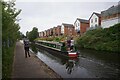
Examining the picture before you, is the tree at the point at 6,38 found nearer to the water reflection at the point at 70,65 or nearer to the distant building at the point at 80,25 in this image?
the water reflection at the point at 70,65

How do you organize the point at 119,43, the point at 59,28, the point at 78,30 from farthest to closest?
the point at 59,28
the point at 78,30
the point at 119,43

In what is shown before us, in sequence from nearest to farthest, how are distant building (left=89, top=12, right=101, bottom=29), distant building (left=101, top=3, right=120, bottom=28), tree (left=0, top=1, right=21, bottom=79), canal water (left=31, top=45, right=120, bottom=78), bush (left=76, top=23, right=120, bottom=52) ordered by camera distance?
tree (left=0, top=1, right=21, bottom=79) < canal water (left=31, top=45, right=120, bottom=78) < bush (left=76, top=23, right=120, bottom=52) < distant building (left=101, top=3, right=120, bottom=28) < distant building (left=89, top=12, right=101, bottom=29)

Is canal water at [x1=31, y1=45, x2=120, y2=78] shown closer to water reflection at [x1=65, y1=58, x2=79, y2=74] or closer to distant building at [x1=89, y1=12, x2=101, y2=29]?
water reflection at [x1=65, y1=58, x2=79, y2=74]

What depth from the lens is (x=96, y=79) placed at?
11133 mm

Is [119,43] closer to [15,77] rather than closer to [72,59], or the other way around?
[72,59]

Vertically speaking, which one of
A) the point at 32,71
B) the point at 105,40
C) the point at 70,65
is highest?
the point at 105,40

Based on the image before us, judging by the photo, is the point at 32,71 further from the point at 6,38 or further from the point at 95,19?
the point at 95,19

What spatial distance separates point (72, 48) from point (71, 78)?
10.2m

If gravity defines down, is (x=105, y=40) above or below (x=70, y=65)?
above

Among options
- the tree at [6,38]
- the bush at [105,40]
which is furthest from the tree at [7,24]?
the bush at [105,40]

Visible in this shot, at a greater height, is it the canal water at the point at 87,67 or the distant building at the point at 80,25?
the distant building at the point at 80,25

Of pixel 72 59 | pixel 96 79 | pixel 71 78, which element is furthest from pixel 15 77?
pixel 72 59

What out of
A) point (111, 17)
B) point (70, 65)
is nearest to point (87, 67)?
point (70, 65)

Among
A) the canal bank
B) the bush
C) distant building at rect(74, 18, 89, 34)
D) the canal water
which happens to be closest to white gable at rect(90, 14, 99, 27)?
distant building at rect(74, 18, 89, 34)
